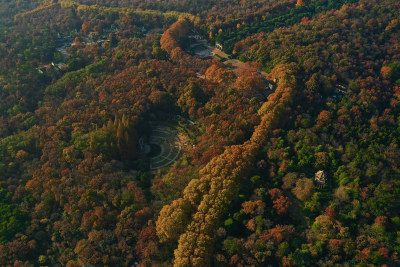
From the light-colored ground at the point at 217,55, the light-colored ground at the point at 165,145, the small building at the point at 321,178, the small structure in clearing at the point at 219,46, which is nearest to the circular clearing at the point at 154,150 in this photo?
the light-colored ground at the point at 165,145

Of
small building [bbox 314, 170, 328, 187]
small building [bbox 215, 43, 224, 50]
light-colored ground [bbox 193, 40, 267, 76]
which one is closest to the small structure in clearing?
small building [bbox 215, 43, 224, 50]

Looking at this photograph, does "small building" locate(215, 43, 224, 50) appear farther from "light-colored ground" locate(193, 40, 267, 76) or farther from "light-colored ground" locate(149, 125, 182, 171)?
"light-colored ground" locate(149, 125, 182, 171)

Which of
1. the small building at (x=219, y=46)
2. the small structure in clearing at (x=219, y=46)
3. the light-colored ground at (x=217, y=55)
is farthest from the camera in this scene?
the small structure in clearing at (x=219, y=46)

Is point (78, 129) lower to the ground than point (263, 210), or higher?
higher

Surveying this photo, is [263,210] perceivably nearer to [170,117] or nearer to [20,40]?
[170,117]

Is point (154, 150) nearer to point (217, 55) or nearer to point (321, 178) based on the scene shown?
point (321, 178)

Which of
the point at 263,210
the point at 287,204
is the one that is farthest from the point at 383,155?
the point at 263,210

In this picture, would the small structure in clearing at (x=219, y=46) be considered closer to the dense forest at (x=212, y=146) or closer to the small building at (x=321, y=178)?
the dense forest at (x=212, y=146)
